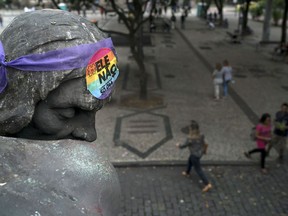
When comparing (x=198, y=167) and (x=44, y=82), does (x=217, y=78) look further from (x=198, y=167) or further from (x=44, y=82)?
(x=44, y=82)

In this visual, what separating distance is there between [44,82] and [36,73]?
0.15 ft

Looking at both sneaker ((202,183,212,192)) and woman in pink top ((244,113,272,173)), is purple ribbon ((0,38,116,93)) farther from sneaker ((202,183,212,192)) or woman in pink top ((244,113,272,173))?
woman in pink top ((244,113,272,173))

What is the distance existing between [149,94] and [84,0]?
3.99 metres

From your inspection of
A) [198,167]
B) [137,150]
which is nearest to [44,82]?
[198,167]

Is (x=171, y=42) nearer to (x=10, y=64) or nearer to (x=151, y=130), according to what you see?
(x=151, y=130)

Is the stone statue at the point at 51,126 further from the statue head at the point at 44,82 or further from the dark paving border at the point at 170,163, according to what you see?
the dark paving border at the point at 170,163

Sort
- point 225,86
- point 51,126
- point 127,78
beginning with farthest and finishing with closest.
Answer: point 127,78, point 225,86, point 51,126

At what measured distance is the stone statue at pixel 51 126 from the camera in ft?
3.72

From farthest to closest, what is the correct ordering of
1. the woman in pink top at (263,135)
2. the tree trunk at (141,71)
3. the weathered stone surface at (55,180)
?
the tree trunk at (141,71), the woman in pink top at (263,135), the weathered stone surface at (55,180)

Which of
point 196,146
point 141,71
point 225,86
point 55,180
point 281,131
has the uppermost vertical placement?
point 55,180

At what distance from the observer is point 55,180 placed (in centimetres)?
118

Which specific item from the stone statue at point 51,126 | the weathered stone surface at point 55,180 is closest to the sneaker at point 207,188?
the stone statue at point 51,126

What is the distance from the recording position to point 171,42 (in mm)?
26781

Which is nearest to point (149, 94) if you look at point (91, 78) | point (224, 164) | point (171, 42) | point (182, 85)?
point (182, 85)
